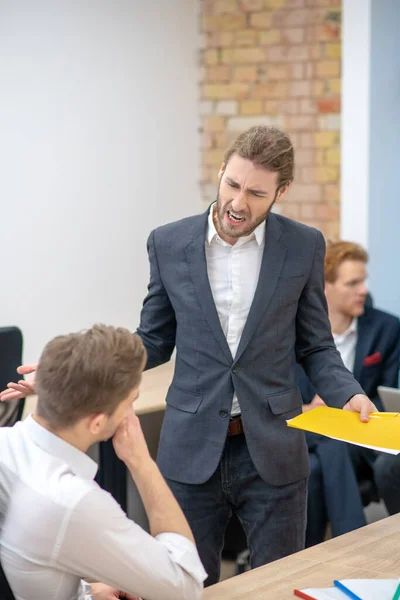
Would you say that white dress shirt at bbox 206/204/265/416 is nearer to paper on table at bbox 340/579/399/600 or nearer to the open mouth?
the open mouth

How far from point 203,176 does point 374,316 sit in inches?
56.8

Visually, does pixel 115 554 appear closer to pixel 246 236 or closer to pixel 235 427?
pixel 235 427

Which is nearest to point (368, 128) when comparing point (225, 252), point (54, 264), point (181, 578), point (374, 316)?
point (374, 316)

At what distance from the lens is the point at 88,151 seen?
427 cm

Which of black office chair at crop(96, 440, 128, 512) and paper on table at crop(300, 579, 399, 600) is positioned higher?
paper on table at crop(300, 579, 399, 600)

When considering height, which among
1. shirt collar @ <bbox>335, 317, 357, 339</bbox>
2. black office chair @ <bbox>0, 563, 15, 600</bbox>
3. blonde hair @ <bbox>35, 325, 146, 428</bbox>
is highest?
blonde hair @ <bbox>35, 325, 146, 428</bbox>

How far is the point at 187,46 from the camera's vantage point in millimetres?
4723

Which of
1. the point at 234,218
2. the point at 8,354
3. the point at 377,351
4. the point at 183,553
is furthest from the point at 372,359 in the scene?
the point at 183,553

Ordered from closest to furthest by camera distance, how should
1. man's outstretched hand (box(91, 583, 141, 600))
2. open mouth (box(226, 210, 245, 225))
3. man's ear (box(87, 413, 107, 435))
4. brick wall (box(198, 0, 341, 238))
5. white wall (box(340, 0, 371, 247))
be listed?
man's ear (box(87, 413, 107, 435)) < man's outstretched hand (box(91, 583, 141, 600)) < open mouth (box(226, 210, 245, 225)) < white wall (box(340, 0, 371, 247)) < brick wall (box(198, 0, 341, 238))

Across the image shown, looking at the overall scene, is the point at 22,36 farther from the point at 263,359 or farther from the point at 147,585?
the point at 147,585

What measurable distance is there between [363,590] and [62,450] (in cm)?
60

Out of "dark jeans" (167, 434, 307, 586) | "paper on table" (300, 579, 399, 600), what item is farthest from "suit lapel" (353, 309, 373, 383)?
"paper on table" (300, 579, 399, 600)

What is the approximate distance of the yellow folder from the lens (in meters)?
1.88

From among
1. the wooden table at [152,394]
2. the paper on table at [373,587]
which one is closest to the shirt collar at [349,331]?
the wooden table at [152,394]
